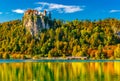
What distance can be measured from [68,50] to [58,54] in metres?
10.4

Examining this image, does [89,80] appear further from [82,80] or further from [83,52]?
[83,52]

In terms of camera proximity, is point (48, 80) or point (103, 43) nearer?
point (48, 80)

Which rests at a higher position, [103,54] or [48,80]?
[48,80]

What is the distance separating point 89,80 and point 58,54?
5870 inches

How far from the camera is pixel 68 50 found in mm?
193500

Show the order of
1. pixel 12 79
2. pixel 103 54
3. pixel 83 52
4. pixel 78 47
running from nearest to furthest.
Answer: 1. pixel 12 79
2. pixel 103 54
3. pixel 83 52
4. pixel 78 47

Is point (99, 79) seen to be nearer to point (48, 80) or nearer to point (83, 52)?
point (48, 80)

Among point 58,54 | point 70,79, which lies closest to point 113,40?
point 58,54

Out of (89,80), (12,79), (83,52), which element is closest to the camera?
(89,80)

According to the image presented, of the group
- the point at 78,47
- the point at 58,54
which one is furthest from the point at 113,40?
the point at 58,54

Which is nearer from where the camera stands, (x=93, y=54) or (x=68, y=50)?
(x=93, y=54)

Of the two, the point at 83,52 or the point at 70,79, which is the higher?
the point at 70,79

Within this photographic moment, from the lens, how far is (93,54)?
168 meters

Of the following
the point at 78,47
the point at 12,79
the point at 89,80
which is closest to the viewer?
the point at 89,80
